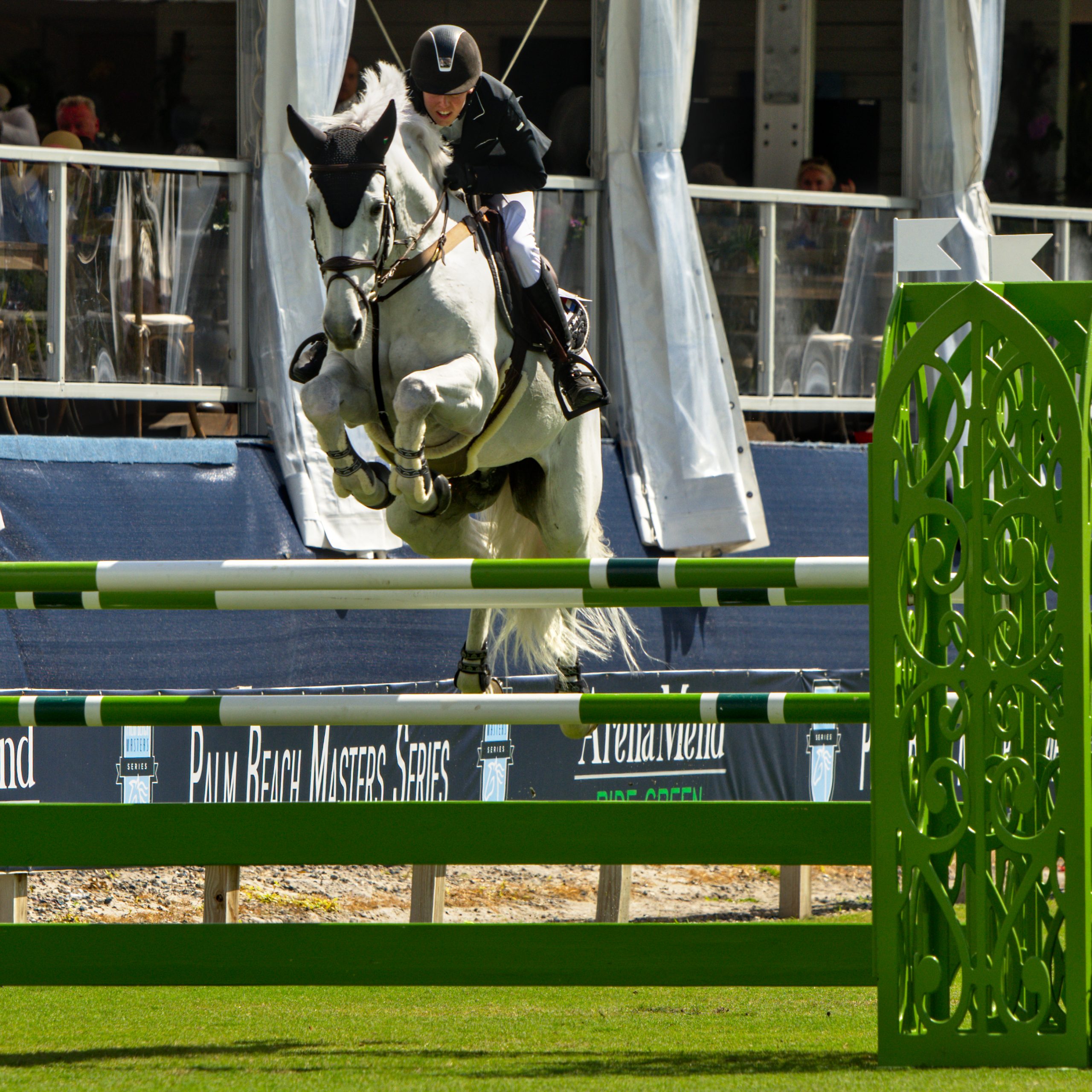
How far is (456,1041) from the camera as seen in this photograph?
3.78 meters

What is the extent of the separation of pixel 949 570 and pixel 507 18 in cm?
998

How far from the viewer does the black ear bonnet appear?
4492mm

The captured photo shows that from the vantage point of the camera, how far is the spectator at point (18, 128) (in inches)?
346

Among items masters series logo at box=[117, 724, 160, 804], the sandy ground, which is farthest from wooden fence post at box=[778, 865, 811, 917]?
masters series logo at box=[117, 724, 160, 804]

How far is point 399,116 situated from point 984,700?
2772mm

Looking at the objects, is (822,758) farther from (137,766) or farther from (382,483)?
(382,483)

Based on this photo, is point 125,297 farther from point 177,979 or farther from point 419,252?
point 177,979

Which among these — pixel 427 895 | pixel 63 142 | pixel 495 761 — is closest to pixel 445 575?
pixel 427 895

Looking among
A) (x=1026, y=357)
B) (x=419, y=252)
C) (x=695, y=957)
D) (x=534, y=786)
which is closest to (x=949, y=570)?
(x=1026, y=357)

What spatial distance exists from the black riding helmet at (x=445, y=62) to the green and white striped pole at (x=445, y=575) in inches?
68.5

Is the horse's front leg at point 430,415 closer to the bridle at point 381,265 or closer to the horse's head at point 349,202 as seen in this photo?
the bridle at point 381,265

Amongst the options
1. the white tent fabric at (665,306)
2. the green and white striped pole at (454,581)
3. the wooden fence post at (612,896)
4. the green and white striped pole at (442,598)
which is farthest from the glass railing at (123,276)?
the green and white striped pole at (454,581)

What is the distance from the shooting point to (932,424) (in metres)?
3.25

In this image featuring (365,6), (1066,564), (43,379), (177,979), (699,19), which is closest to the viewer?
(1066,564)
